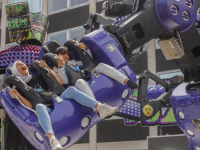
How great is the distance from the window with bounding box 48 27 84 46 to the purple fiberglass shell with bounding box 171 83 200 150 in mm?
10242

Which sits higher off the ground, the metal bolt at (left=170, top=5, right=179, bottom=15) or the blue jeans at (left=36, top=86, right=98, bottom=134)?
the metal bolt at (left=170, top=5, right=179, bottom=15)

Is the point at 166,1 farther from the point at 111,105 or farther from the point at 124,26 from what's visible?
the point at 111,105

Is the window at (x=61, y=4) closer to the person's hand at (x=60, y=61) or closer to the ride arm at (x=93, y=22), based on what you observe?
the ride arm at (x=93, y=22)

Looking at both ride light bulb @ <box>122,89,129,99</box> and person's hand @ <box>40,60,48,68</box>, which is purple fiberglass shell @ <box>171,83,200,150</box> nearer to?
ride light bulb @ <box>122,89,129,99</box>

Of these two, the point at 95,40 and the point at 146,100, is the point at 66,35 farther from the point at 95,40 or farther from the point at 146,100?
the point at 95,40

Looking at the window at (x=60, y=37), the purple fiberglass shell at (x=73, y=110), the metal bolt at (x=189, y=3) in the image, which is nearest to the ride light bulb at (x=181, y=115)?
the purple fiberglass shell at (x=73, y=110)

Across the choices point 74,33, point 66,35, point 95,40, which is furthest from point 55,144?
point 66,35

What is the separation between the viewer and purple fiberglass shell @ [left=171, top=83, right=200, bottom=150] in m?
5.00

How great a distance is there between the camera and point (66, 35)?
613 inches

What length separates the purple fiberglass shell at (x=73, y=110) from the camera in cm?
396

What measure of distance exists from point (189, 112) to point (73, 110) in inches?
69.3

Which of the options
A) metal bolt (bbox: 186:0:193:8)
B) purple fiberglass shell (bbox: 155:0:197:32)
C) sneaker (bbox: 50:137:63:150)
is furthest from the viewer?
metal bolt (bbox: 186:0:193:8)

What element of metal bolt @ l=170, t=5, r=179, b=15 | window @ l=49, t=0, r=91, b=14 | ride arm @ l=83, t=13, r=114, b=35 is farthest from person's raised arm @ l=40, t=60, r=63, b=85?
window @ l=49, t=0, r=91, b=14

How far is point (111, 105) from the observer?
4.31 m
